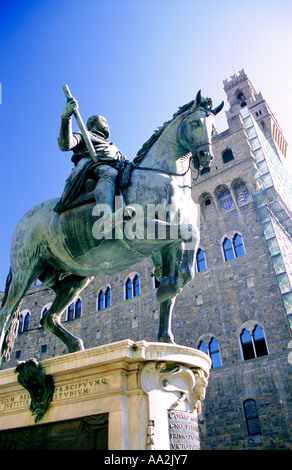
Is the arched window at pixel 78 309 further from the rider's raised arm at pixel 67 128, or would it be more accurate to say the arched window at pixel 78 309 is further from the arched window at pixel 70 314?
the rider's raised arm at pixel 67 128

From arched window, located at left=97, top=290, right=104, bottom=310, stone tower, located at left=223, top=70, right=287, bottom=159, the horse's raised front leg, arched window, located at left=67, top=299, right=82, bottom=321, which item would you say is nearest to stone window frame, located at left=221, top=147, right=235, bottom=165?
arched window, located at left=97, top=290, right=104, bottom=310

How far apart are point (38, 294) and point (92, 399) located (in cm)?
2484

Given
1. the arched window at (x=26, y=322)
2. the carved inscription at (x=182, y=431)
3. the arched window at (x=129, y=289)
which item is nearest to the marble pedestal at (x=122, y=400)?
the carved inscription at (x=182, y=431)

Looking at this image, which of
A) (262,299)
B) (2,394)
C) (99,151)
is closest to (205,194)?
(262,299)

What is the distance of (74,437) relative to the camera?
10.1ft

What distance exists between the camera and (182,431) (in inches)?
121

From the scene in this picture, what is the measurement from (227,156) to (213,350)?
1090 centimetres

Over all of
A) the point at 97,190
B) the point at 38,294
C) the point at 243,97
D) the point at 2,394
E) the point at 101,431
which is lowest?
the point at 101,431

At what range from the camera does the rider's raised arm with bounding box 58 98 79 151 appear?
169 inches

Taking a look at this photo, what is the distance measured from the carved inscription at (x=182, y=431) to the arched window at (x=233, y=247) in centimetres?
1609

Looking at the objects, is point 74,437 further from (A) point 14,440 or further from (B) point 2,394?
(B) point 2,394

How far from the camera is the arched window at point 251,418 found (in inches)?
573

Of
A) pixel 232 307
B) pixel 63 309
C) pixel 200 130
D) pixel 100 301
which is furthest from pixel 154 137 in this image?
pixel 100 301
